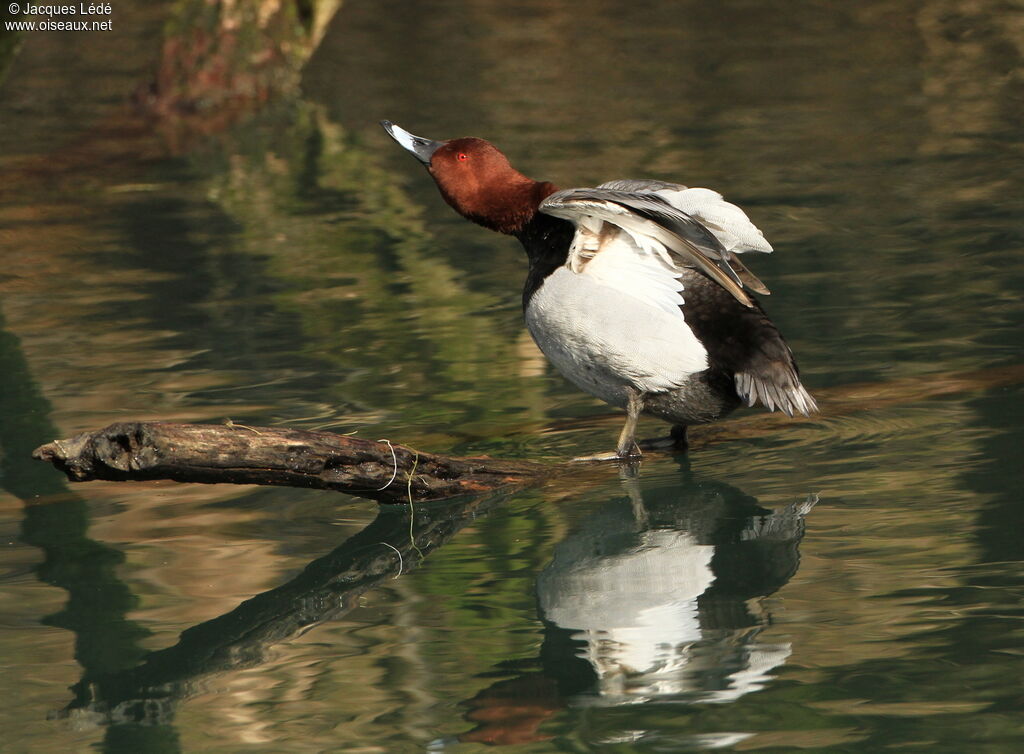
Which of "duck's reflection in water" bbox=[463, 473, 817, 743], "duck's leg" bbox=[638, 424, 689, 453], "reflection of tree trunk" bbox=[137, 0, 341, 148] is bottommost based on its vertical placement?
"duck's reflection in water" bbox=[463, 473, 817, 743]

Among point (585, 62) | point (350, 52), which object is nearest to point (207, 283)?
point (585, 62)

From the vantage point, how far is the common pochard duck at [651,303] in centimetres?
489

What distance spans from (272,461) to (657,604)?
4.03 ft

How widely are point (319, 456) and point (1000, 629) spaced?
6.59ft

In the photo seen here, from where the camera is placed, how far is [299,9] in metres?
14.9

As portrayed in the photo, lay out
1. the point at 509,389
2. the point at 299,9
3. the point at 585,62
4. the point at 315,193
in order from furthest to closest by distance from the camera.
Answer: the point at 585,62 < the point at 299,9 < the point at 315,193 < the point at 509,389

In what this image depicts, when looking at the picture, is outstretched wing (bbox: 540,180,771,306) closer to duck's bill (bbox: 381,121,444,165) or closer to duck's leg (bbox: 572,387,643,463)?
duck's leg (bbox: 572,387,643,463)

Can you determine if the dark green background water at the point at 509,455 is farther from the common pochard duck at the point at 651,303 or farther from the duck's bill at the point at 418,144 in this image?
the duck's bill at the point at 418,144

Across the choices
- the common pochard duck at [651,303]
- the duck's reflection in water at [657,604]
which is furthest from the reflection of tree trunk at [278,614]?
the common pochard duck at [651,303]

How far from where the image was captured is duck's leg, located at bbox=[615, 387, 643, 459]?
16.9ft

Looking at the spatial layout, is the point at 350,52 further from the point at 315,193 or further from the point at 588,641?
the point at 588,641

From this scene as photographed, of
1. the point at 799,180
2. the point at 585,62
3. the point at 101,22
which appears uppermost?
the point at 101,22

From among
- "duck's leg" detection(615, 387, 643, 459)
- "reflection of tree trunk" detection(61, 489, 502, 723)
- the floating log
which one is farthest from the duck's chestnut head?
"reflection of tree trunk" detection(61, 489, 502, 723)

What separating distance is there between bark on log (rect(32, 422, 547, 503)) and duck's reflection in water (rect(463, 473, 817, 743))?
1.57 ft
